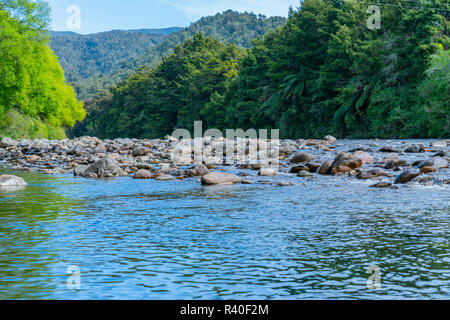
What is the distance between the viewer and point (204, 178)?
39.9 feet

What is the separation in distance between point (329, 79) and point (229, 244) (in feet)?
99.4

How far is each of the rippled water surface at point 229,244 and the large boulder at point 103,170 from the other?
13.6 feet

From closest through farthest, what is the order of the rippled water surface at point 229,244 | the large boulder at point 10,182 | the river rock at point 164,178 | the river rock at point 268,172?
the rippled water surface at point 229,244
the large boulder at point 10,182
the river rock at point 164,178
the river rock at point 268,172

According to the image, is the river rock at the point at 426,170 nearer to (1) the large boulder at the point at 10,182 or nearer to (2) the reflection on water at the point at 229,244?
(2) the reflection on water at the point at 229,244

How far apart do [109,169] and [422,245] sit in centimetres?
1041

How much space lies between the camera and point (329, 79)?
34.8m

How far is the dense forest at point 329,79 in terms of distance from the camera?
27.8 meters

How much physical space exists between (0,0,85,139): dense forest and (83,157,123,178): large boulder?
17.9 metres

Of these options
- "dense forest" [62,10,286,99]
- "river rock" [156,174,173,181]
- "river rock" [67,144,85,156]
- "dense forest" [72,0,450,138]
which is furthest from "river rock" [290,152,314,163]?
"dense forest" [62,10,286,99]

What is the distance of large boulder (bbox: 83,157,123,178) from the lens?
575 inches

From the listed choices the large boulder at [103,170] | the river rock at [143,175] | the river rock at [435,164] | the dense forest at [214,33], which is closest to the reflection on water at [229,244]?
the river rock at [435,164]

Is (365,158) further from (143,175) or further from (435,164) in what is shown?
(143,175)
